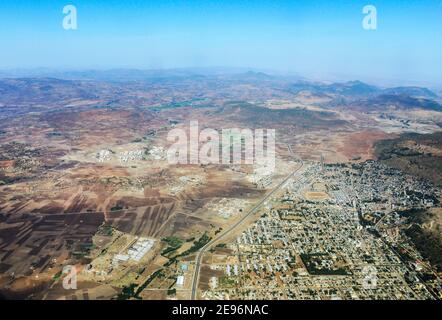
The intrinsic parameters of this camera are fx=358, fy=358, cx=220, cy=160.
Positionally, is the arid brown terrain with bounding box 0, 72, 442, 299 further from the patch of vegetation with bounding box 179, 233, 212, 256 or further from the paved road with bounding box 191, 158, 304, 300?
the paved road with bounding box 191, 158, 304, 300

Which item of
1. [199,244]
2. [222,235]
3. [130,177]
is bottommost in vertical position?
[199,244]

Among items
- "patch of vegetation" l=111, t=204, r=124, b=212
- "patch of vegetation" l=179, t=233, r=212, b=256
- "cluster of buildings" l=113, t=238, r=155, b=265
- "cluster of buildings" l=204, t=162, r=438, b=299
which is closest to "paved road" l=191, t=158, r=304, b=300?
"patch of vegetation" l=179, t=233, r=212, b=256

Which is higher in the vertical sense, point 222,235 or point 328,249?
point 222,235

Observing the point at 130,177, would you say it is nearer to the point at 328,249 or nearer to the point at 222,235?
the point at 222,235

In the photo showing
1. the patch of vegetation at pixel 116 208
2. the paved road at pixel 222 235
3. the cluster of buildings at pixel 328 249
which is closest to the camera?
the cluster of buildings at pixel 328 249

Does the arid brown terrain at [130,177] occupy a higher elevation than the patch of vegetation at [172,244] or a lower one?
higher

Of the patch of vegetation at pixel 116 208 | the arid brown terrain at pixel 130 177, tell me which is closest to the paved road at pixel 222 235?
the arid brown terrain at pixel 130 177

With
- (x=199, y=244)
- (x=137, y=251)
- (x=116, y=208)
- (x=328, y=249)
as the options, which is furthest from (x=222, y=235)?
(x=116, y=208)

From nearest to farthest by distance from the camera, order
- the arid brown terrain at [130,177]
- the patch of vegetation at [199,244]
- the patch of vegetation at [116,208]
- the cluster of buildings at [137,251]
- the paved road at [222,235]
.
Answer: the paved road at [222,235] → the arid brown terrain at [130,177] → the cluster of buildings at [137,251] → the patch of vegetation at [199,244] → the patch of vegetation at [116,208]

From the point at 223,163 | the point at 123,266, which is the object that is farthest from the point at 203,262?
the point at 223,163

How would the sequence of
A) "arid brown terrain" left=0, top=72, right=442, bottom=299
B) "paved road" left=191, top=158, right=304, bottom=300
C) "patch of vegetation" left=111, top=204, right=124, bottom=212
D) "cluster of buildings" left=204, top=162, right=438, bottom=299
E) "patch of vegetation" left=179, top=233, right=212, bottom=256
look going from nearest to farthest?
1. "cluster of buildings" left=204, top=162, right=438, bottom=299
2. "paved road" left=191, top=158, right=304, bottom=300
3. "arid brown terrain" left=0, top=72, right=442, bottom=299
4. "patch of vegetation" left=179, top=233, right=212, bottom=256
5. "patch of vegetation" left=111, top=204, right=124, bottom=212

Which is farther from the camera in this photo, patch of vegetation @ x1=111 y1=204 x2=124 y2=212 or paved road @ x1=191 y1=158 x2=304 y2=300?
patch of vegetation @ x1=111 y1=204 x2=124 y2=212

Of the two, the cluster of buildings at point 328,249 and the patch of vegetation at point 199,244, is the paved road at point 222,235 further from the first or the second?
the cluster of buildings at point 328,249

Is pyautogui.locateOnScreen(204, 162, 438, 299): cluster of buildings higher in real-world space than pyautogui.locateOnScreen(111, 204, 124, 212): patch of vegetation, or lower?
lower
